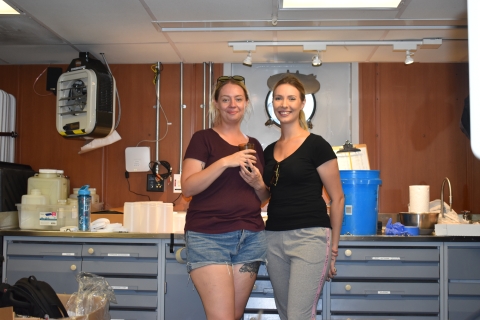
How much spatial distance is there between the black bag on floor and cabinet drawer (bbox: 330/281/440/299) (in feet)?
5.62

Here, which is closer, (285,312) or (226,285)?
(226,285)

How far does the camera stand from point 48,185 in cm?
379

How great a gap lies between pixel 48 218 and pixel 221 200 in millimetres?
1832

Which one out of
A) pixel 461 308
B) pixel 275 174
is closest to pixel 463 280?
pixel 461 308

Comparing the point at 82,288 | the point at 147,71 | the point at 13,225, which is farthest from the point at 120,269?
the point at 147,71

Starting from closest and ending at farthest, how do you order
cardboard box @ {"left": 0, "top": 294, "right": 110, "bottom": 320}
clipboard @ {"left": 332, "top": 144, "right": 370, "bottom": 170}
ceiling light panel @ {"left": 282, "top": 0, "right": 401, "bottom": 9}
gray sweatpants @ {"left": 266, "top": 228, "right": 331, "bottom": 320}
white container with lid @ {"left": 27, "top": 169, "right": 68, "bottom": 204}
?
cardboard box @ {"left": 0, "top": 294, "right": 110, "bottom": 320} < gray sweatpants @ {"left": 266, "top": 228, "right": 331, "bottom": 320} < ceiling light panel @ {"left": 282, "top": 0, "right": 401, "bottom": 9} < clipboard @ {"left": 332, "top": 144, "right": 370, "bottom": 170} < white container with lid @ {"left": 27, "top": 169, "right": 68, "bottom": 204}

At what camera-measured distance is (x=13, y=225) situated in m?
3.66

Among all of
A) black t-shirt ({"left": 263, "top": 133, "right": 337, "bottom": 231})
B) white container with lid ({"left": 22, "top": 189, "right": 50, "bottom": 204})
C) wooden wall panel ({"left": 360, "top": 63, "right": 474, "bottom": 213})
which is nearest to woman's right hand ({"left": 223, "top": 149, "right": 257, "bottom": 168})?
black t-shirt ({"left": 263, "top": 133, "right": 337, "bottom": 231})

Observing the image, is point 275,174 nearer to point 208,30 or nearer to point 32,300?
point 32,300

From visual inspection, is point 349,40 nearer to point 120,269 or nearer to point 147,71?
point 147,71

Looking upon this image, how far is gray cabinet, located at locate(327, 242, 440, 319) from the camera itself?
308 centimetres

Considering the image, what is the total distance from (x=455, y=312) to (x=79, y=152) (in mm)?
3219

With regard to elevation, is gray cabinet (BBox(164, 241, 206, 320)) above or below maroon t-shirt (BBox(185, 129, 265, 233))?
below

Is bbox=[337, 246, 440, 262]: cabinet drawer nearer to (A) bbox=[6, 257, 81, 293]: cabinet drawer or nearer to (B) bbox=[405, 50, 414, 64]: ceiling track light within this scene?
(B) bbox=[405, 50, 414, 64]: ceiling track light
